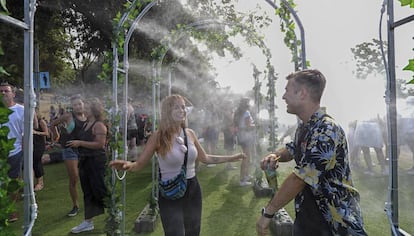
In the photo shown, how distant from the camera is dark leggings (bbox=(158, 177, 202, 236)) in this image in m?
3.04

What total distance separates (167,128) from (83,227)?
2374mm

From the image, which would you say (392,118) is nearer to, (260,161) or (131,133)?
(260,161)

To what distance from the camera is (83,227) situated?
4754 millimetres

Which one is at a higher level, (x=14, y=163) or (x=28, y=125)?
(x=28, y=125)

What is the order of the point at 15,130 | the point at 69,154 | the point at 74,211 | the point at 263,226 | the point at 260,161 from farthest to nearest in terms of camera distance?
the point at 74,211 → the point at 69,154 → the point at 15,130 → the point at 260,161 → the point at 263,226

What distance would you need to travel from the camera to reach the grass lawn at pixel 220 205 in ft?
16.0

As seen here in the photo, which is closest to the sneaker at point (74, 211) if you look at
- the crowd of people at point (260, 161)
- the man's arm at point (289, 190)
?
the crowd of people at point (260, 161)

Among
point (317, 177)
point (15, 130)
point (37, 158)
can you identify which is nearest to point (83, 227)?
point (15, 130)

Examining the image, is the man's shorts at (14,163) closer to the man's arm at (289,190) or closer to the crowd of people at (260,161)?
the crowd of people at (260,161)

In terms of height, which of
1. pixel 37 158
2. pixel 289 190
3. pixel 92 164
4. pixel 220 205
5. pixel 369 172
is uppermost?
pixel 289 190

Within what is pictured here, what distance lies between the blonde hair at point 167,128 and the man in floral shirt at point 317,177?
1232 mm

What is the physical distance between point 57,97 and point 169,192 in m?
30.4

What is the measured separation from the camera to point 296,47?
381 centimetres

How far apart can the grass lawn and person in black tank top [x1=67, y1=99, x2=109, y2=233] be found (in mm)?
252
